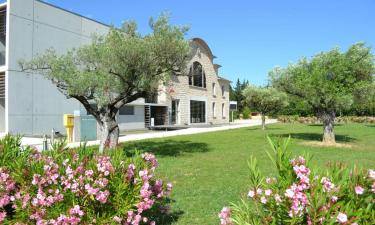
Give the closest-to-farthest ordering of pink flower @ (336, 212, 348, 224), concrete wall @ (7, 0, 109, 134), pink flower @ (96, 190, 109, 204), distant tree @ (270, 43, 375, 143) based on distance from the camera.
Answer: pink flower @ (336, 212, 348, 224), pink flower @ (96, 190, 109, 204), distant tree @ (270, 43, 375, 143), concrete wall @ (7, 0, 109, 134)

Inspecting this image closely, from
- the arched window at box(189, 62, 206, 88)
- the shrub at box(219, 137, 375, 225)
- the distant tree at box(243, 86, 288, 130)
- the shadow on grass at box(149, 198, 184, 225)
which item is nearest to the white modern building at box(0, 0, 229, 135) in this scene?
A: the distant tree at box(243, 86, 288, 130)

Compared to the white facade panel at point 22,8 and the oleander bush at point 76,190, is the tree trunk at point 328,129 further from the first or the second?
the white facade panel at point 22,8

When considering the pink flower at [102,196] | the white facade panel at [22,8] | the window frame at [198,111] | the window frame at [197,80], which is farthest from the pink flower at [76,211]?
the window frame at [197,80]

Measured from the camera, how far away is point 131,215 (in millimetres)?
3844

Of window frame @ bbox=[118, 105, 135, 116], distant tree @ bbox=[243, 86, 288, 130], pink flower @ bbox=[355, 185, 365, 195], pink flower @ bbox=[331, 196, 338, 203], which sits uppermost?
distant tree @ bbox=[243, 86, 288, 130]

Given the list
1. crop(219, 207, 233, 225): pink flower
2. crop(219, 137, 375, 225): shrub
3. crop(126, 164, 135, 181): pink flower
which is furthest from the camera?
crop(126, 164, 135, 181): pink flower

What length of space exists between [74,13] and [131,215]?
2451 cm

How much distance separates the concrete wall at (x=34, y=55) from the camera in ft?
68.9

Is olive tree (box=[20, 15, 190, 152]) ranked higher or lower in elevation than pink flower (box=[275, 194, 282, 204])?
higher

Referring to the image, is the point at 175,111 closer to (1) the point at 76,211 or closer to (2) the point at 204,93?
(2) the point at 204,93

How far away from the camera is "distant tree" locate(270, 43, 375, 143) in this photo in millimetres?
16562

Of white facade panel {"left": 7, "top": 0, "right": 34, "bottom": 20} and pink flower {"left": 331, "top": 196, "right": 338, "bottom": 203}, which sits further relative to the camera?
white facade panel {"left": 7, "top": 0, "right": 34, "bottom": 20}

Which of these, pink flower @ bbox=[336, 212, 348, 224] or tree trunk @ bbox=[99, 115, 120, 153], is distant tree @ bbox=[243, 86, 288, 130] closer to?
tree trunk @ bbox=[99, 115, 120, 153]

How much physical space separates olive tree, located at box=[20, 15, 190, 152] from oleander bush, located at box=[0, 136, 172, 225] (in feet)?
23.7
